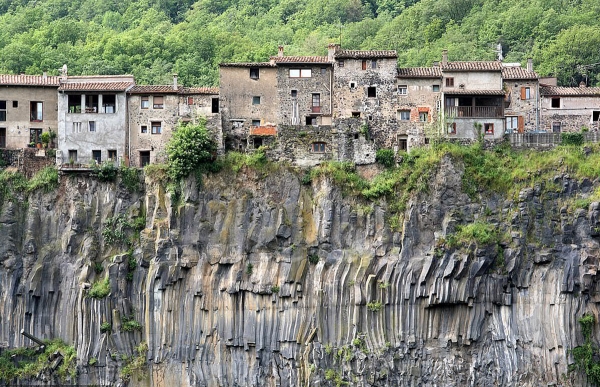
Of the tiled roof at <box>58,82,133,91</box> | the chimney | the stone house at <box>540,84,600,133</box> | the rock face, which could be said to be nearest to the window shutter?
the stone house at <box>540,84,600,133</box>

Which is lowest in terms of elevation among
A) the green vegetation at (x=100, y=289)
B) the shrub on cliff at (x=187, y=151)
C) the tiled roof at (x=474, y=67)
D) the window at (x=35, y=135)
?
the green vegetation at (x=100, y=289)

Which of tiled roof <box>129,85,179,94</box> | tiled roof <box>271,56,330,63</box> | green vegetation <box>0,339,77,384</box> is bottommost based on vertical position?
green vegetation <box>0,339,77,384</box>

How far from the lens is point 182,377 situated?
81.5 metres

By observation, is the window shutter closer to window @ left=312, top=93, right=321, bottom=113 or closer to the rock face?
the rock face

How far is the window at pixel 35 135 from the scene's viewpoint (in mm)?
88062

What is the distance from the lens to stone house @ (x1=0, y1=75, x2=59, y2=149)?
88.0 meters

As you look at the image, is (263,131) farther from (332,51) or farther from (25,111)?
(25,111)

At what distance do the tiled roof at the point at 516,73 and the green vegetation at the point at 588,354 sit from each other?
55.4 feet

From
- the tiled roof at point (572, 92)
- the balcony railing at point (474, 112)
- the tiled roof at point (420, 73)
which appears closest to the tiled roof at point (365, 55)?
the tiled roof at point (420, 73)

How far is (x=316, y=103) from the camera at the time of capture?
88125mm

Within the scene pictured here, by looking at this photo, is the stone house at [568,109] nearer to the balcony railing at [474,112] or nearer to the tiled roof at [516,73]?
the tiled roof at [516,73]

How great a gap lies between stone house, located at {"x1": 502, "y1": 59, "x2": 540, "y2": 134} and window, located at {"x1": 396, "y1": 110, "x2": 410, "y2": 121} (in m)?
6.36

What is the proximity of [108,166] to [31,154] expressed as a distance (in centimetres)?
537

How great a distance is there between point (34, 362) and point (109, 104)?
674 inches
